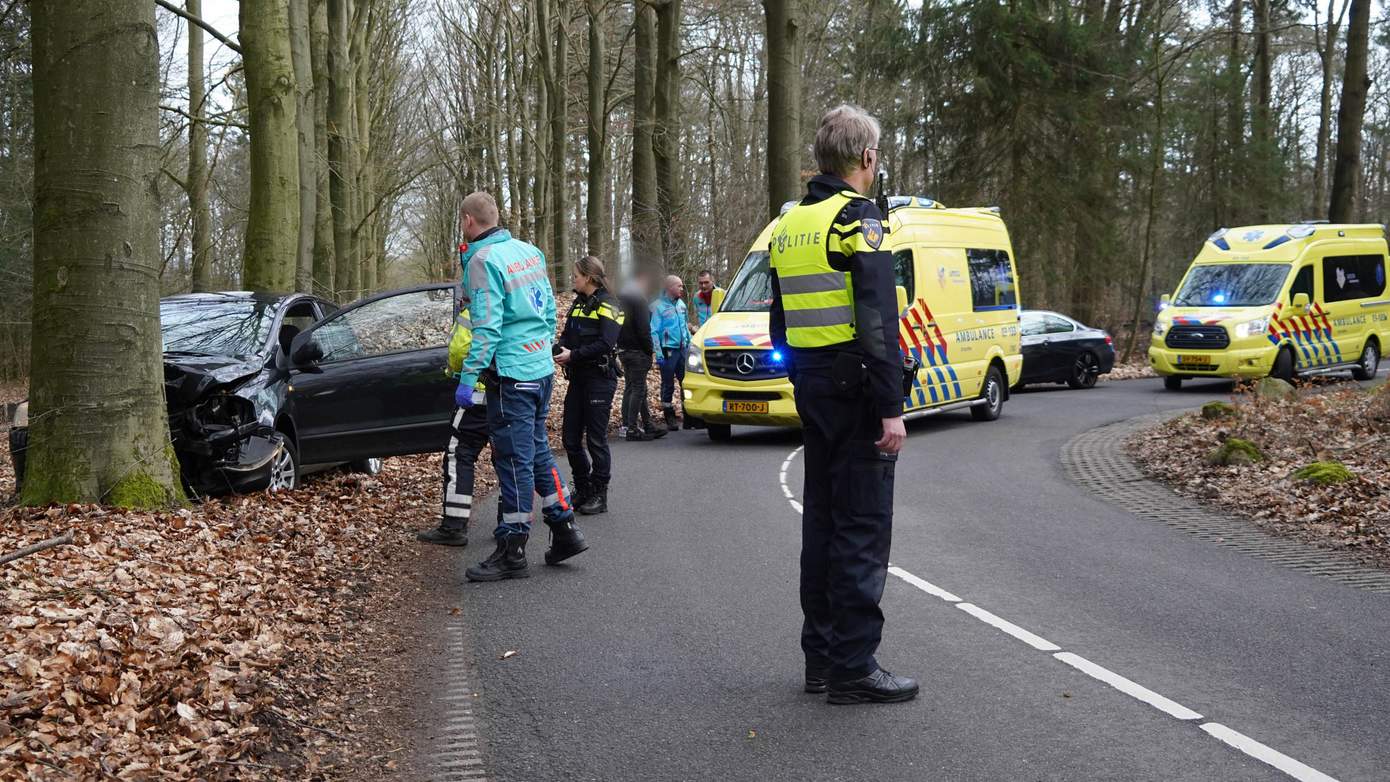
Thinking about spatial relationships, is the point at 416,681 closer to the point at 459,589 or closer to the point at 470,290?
the point at 459,589

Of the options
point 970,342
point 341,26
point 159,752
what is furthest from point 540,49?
point 159,752

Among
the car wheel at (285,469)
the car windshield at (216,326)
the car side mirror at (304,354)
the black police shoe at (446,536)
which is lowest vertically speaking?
the black police shoe at (446,536)

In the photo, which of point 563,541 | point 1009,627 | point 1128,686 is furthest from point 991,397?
point 1128,686

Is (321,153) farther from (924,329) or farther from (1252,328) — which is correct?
(1252,328)

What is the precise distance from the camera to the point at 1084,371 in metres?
24.3

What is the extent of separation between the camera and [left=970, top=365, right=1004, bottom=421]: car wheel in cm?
1723

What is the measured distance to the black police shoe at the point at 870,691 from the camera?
4.97 m

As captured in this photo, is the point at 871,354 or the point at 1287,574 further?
the point at 1287,574

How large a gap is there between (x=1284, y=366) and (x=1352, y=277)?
291cm

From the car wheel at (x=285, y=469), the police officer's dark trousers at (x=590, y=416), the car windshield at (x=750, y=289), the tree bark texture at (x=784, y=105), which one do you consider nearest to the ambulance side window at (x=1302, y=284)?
the tree bark texture at (x=784, y=105)

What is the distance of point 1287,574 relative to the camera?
24.6ft

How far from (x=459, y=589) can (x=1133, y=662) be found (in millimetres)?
3798

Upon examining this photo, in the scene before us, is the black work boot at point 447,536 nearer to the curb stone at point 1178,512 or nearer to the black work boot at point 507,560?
the black work boot at point 507,560

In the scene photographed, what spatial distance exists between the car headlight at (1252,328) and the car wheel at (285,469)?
16.3 metres
